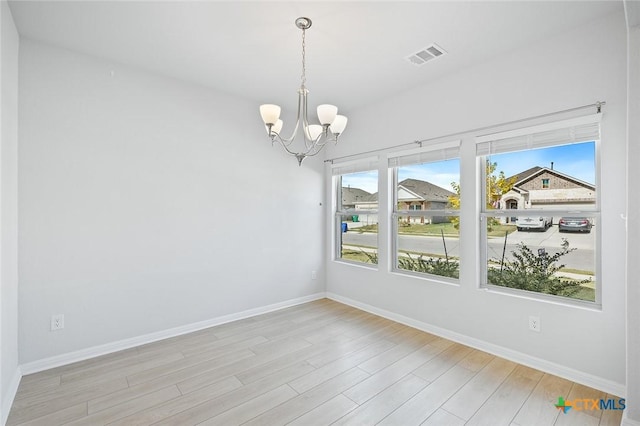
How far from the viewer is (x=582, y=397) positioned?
2217 millimetres

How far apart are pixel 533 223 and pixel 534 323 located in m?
0.87

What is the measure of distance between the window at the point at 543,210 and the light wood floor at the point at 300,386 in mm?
799

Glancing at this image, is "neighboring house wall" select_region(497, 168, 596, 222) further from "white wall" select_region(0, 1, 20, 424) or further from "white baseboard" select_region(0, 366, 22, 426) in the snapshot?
"white baseboard" select_region(0, 366, 22, 426)

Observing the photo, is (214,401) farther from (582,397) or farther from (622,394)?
(622,394)

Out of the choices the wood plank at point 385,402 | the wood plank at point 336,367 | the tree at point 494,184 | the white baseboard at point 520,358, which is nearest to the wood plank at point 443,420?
the wood plank at point 385,402

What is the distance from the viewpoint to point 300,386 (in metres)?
2.38

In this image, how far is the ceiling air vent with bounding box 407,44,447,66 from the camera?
2.73 meters

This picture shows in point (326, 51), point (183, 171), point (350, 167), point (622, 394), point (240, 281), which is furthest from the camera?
point (350, 167)

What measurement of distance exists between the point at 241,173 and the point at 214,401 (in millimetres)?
2516

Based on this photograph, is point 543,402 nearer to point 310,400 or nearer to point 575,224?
point 575,224

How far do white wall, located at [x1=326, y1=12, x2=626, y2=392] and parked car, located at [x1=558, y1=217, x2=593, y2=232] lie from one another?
169 mm

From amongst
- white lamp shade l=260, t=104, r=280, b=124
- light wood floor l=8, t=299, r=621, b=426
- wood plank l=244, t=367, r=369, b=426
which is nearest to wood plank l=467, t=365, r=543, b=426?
light wood floor l=8, t=299, r=621, b=426

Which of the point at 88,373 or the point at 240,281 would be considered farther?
the point at 240,281

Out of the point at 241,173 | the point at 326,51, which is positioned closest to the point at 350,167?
the point at 241,173
